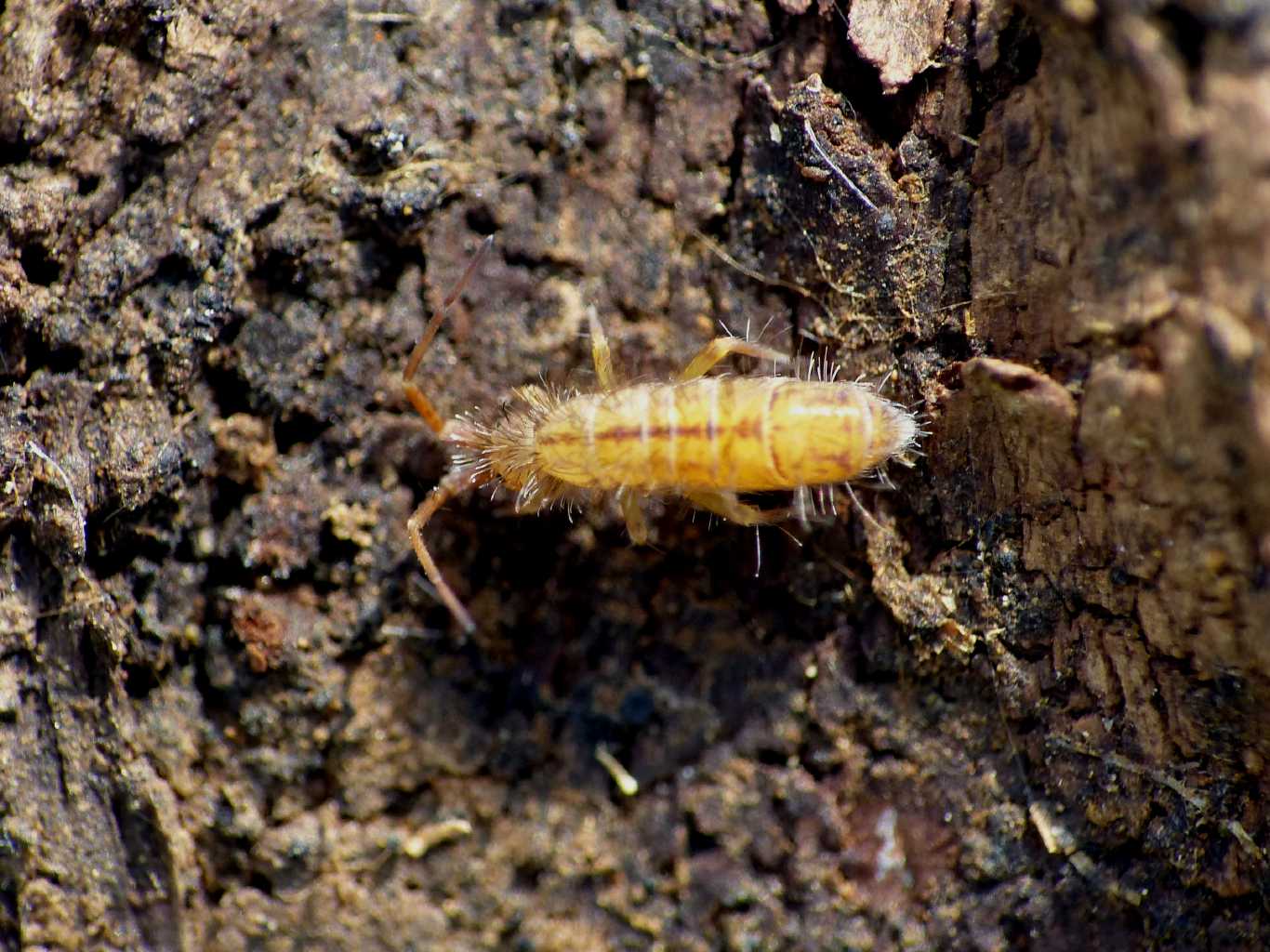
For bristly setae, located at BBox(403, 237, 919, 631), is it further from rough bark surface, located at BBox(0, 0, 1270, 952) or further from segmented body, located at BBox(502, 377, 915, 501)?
rough bark surface, located at BBox(0, 0, 1270, 952)

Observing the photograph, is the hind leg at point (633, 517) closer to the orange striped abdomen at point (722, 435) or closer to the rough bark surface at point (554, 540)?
the orange striped abdomen at point (722, 435)

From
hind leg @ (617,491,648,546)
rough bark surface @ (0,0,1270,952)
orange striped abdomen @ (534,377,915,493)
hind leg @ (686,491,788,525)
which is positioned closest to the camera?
rough bark surface @ (0,0,1270,952)

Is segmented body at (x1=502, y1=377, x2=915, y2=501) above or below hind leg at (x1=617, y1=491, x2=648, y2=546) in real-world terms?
above

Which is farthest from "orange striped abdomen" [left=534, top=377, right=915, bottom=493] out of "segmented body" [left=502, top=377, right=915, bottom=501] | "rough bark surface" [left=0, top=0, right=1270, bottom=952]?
"rough bark surface" [left=0, top=0, right=1270, bottom=952]

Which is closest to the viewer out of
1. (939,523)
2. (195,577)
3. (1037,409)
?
(1037,409)

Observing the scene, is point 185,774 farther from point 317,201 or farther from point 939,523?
point 939,523

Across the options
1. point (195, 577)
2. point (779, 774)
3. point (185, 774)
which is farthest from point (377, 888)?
point (779, 774)
